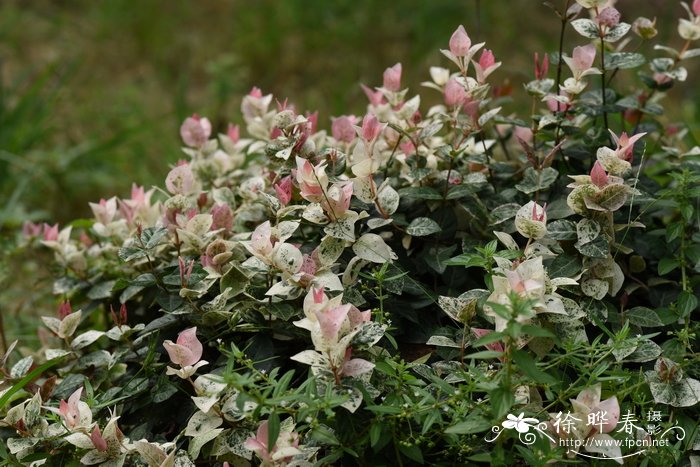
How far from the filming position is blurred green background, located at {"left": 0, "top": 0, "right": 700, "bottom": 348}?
12.3 ft

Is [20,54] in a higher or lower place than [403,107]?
lower

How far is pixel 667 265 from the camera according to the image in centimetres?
162

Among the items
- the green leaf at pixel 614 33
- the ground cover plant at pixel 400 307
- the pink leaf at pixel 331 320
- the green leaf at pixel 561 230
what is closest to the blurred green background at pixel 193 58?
the ground cover plant at pixel 400 307

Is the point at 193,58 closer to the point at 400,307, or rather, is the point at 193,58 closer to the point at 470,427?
the point at 400,307

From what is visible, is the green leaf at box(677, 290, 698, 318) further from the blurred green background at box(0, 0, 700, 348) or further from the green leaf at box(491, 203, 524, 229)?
the blurred green background at box(0, 0, 700, 348)

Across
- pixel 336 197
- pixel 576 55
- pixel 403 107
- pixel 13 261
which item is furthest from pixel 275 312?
pixel 13 261

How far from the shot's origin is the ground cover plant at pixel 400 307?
1310 mm

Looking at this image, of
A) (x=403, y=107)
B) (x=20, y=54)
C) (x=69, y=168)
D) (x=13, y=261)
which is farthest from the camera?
(x=20, y=54)

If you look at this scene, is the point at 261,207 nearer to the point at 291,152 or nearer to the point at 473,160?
the point at 291,152


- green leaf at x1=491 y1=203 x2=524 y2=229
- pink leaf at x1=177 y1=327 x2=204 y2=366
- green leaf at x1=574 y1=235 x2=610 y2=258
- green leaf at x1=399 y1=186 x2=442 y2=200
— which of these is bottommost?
green leaf at x1=574 y1=235 x2=610 y2=258

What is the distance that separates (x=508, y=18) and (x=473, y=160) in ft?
11.5

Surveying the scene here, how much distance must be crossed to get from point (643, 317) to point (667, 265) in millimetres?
141

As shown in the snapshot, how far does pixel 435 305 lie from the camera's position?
5.48ft

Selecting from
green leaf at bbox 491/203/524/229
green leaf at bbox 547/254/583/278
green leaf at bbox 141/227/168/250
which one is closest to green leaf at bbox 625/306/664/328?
green leaf at bbox 547/254/583/278
